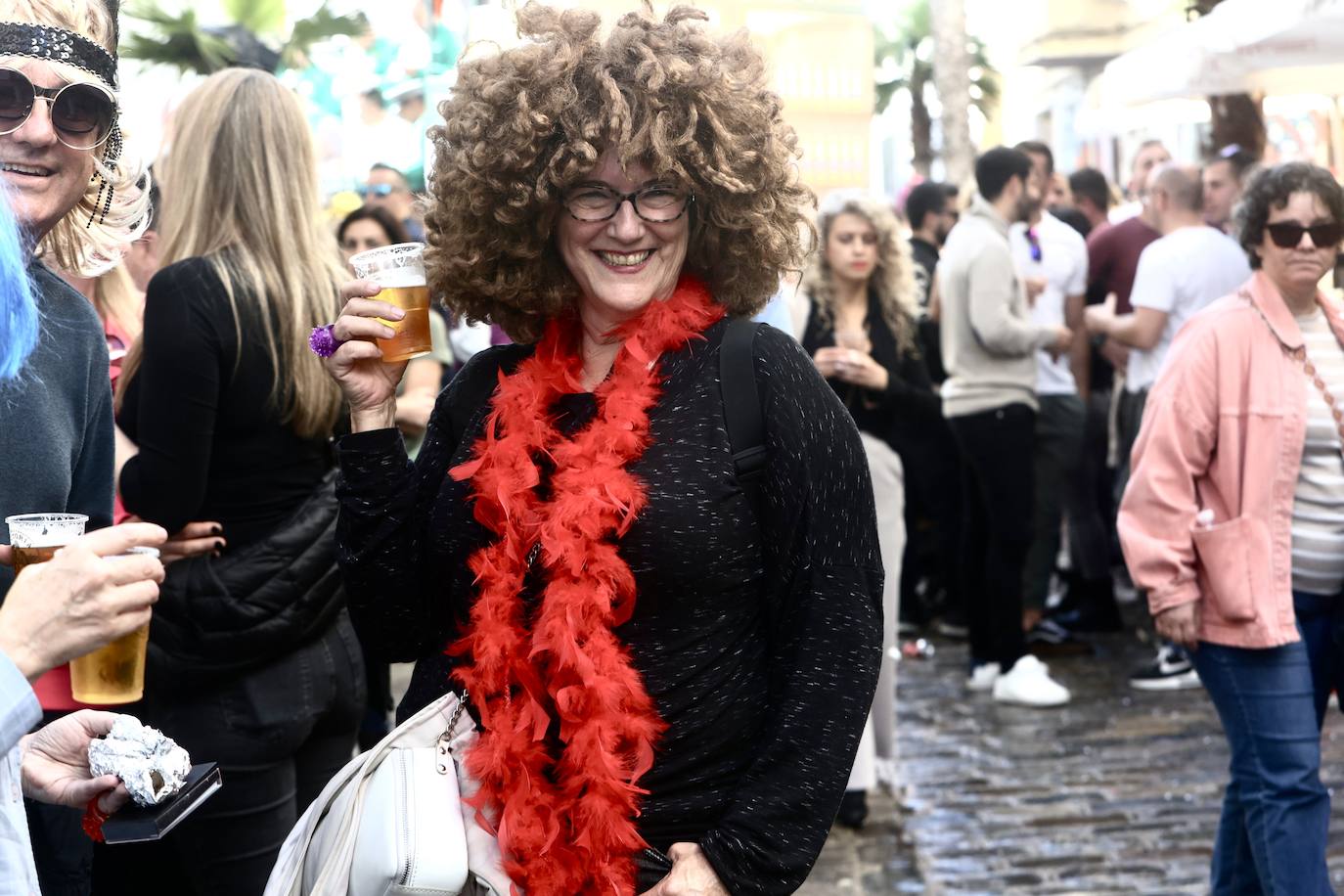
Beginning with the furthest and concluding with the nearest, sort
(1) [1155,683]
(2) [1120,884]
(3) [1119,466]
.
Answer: (3) [1119,466], (1) [1155,683], (2) [1120,884]

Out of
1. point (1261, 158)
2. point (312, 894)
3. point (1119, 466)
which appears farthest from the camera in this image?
point (1261, 158)

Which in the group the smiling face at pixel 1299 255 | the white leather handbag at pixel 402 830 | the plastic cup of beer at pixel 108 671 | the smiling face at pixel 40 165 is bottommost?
the white leather handbag at pixel 402 830

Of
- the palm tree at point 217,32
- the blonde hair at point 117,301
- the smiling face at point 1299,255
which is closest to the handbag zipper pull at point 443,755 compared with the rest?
the blonde hair at point 117,301

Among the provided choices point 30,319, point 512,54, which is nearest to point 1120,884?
point 512,54

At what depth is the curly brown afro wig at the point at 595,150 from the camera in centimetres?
237

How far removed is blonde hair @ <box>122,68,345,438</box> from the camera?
3273 mm

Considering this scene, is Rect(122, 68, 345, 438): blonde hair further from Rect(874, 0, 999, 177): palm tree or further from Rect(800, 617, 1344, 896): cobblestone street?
Rect(874, 0, 999, 177): palm tree

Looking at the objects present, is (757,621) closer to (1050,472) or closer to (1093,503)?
(1050,472)

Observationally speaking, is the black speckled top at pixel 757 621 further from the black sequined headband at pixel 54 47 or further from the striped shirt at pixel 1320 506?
the striped shirt at pixel 1320 506

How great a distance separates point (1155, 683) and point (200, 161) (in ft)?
18.0

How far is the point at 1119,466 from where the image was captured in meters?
8.51

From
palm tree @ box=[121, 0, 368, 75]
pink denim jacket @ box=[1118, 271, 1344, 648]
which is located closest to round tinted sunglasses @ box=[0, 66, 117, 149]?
pink denim jacket @ box=[1118, 271, 1344, 648]

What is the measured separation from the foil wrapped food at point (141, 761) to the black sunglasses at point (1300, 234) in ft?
10.4

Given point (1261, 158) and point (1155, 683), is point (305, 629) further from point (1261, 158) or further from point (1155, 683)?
point (1261, 158)
